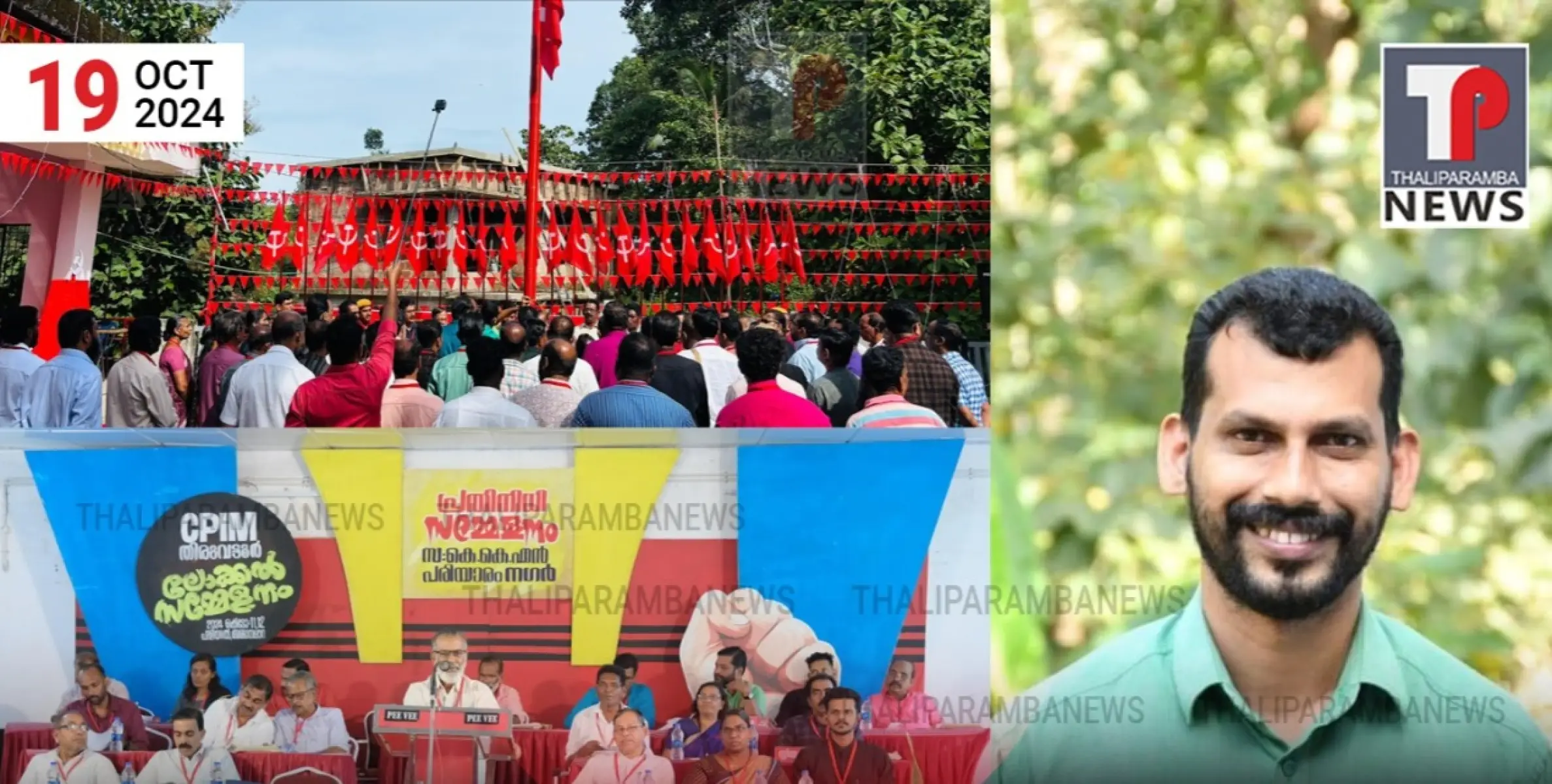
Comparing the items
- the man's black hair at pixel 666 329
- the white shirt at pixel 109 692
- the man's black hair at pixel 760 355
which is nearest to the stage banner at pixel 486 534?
the white shirt at pixel 109 692

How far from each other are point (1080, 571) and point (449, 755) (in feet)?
4.69

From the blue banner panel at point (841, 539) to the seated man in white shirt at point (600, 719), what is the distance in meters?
0.35

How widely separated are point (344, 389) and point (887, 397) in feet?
6.98

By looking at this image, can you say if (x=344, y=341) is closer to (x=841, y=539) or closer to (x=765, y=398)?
(x=765, y=398)

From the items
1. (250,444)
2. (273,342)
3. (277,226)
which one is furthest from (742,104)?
(277,226)

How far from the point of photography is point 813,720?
337 cm

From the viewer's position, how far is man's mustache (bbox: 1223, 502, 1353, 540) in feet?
9.23

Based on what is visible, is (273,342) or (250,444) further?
(273,342)

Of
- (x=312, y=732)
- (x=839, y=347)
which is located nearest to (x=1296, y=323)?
(x=312, y=732)

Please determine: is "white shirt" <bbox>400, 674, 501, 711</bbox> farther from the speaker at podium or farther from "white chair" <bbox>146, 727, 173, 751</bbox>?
"white chair" <bbox>146, 727, 173, 751</bbox>

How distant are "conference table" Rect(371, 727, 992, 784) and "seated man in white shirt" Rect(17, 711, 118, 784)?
1.94ft

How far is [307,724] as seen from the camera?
11.3 feet

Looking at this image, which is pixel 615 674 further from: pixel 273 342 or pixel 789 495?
pixel 273 342

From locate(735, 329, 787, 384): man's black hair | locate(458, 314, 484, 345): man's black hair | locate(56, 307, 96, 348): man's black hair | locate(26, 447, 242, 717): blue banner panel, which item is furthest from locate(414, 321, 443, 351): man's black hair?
locate(26, 447, 242, 717): blue banner panel
